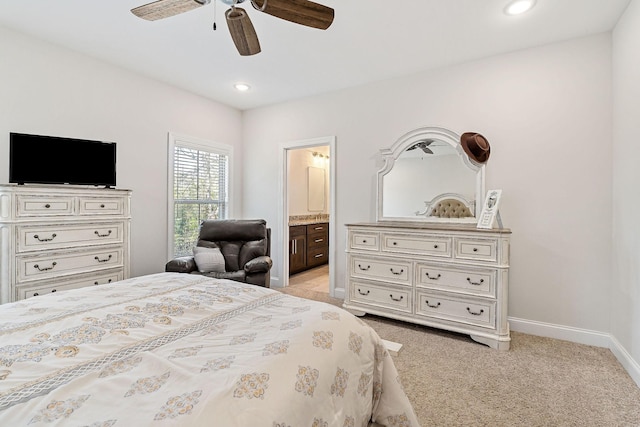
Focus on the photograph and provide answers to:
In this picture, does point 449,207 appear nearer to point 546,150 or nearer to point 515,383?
point 546,150

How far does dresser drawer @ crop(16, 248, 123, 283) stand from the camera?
2.39 meters

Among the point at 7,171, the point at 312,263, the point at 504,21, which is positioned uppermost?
the point at 504,21

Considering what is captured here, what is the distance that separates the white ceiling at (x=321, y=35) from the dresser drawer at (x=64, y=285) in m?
2.17

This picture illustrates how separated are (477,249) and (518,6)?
1.90 meters

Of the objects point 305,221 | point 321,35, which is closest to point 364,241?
point 321,35

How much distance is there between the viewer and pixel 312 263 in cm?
566

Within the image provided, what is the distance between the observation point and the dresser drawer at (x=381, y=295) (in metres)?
3.05

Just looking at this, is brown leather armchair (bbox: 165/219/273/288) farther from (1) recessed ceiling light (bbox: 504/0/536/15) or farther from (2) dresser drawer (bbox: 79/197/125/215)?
(1) recessed ceiling light (bbox: 504/0/536/15)

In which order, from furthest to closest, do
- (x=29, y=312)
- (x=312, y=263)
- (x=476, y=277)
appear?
(x=312, y=263) → (x=476, y=277) → (x=29, y=312)

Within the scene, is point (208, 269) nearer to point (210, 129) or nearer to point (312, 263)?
point (210, 129)

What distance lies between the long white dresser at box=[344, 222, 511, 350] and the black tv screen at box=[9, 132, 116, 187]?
99.3 inches

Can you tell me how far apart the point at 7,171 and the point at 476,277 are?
164 inches

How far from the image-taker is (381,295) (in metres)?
3.19

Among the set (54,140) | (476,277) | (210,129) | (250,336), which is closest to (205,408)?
(250,336)
